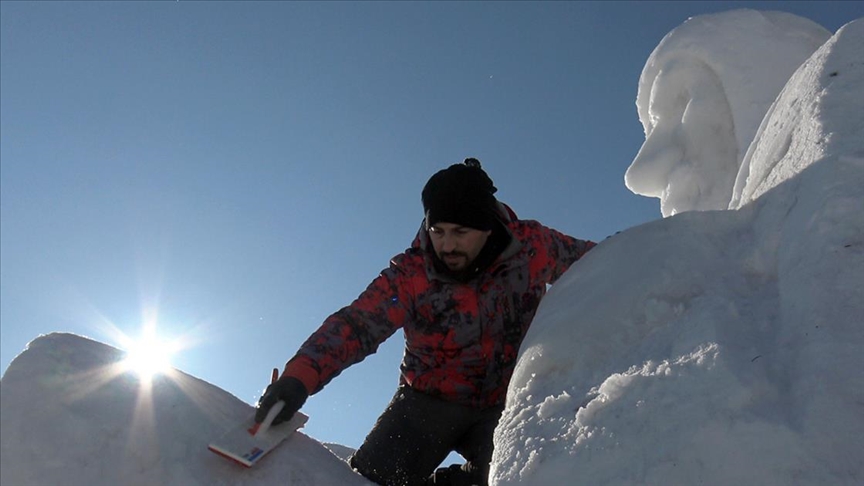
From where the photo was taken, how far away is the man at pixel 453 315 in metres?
3.52

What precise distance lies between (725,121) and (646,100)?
721 mm

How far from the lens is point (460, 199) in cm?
364

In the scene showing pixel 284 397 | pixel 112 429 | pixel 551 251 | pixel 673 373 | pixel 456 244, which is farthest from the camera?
pixel 551 251

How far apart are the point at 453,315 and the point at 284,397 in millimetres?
961

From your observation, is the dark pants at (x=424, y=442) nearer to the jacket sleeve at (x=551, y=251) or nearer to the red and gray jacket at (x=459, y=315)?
the red and gray jacket at (x=459, y=315)

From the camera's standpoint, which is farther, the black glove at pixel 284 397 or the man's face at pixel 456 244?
the man's face at pixel 456 244

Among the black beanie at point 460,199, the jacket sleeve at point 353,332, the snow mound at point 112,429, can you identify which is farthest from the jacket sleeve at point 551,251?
the snow mound at point 112,429

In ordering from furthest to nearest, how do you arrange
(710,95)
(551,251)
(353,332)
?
1. (710,95)
2. (551,251)
3. (353,332)

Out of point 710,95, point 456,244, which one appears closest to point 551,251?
point 456,244

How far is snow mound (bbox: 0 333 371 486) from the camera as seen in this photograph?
243 cm

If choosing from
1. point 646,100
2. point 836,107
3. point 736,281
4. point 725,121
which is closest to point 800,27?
point 725,121

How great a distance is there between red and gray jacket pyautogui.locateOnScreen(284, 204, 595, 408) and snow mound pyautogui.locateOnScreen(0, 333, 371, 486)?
813mm

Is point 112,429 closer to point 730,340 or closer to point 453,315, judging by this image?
point 453,315

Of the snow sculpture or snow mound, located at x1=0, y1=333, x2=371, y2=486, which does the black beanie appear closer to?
snow mound, located at x1=0, y1=333, x2=371, y2=486
